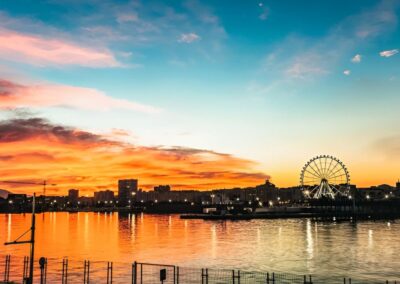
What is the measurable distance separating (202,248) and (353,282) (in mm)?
56610

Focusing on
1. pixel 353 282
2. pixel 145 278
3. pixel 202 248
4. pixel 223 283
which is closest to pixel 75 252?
pixel 202 248

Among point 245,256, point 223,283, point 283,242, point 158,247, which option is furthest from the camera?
point 283,242

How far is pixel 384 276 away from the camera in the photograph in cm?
7106

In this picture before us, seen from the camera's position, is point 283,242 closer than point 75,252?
No

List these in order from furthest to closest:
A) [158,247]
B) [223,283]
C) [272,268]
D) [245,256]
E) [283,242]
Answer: [283,242], [158,247], [245,256], [272,268], [223,283]

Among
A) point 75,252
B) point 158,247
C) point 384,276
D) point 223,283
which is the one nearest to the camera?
point 223,283

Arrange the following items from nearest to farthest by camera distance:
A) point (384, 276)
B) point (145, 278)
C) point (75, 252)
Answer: point (145, 278) < point (384, 276) < point (75, 252)

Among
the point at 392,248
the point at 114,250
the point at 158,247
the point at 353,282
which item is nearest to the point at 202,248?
the point at 158,247

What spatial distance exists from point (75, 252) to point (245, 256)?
4416 centimetres

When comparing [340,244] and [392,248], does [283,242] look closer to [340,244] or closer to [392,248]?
[340,244]

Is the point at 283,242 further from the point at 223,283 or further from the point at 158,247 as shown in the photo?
the point at 223,283

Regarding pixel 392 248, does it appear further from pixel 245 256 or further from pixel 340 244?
pixel 245 256

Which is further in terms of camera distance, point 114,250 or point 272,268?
point 114,250

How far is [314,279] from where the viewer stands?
66.9 metres
